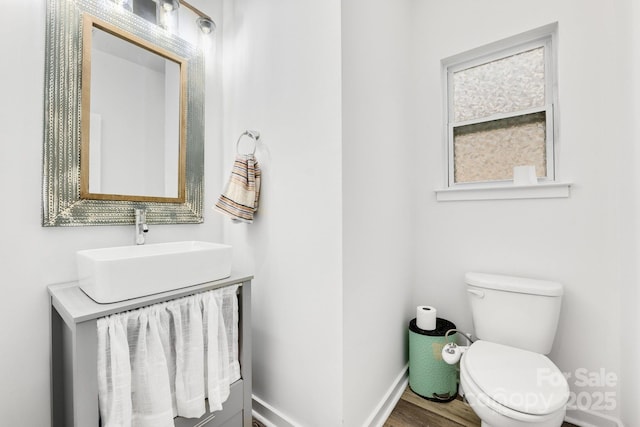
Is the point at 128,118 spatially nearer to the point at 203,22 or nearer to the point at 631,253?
the point at 203,22

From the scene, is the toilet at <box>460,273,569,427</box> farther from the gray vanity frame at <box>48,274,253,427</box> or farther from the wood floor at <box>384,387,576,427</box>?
the gray vanity frame at <box>48,274,253,427</box>

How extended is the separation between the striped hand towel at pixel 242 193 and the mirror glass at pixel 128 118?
0.32m

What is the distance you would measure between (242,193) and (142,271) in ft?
1.93

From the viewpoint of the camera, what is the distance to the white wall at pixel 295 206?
1151 millimetres

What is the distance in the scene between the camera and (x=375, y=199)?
1.39 metres

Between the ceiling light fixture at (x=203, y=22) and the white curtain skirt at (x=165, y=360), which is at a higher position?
the ceiling light fixture at (x=203, y=22)

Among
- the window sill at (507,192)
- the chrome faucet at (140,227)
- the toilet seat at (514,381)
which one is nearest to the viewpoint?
the toilet seat at (514,381)

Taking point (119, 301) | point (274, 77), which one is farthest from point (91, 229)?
point (274, 77)

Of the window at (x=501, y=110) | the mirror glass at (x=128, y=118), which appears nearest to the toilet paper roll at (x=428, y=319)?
the window at (x=501, y=110)

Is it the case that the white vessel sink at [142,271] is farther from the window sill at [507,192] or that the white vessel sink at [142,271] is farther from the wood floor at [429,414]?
the window sill at [507,192]

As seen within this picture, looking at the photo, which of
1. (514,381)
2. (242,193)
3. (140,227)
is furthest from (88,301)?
(514,381)

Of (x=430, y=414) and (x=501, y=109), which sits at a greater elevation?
(x=501, y=109)

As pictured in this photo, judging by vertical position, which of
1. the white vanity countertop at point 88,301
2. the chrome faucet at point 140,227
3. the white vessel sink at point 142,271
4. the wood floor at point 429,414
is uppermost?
the chrome faucet at point 140,227

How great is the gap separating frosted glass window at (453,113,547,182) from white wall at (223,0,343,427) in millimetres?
1112
